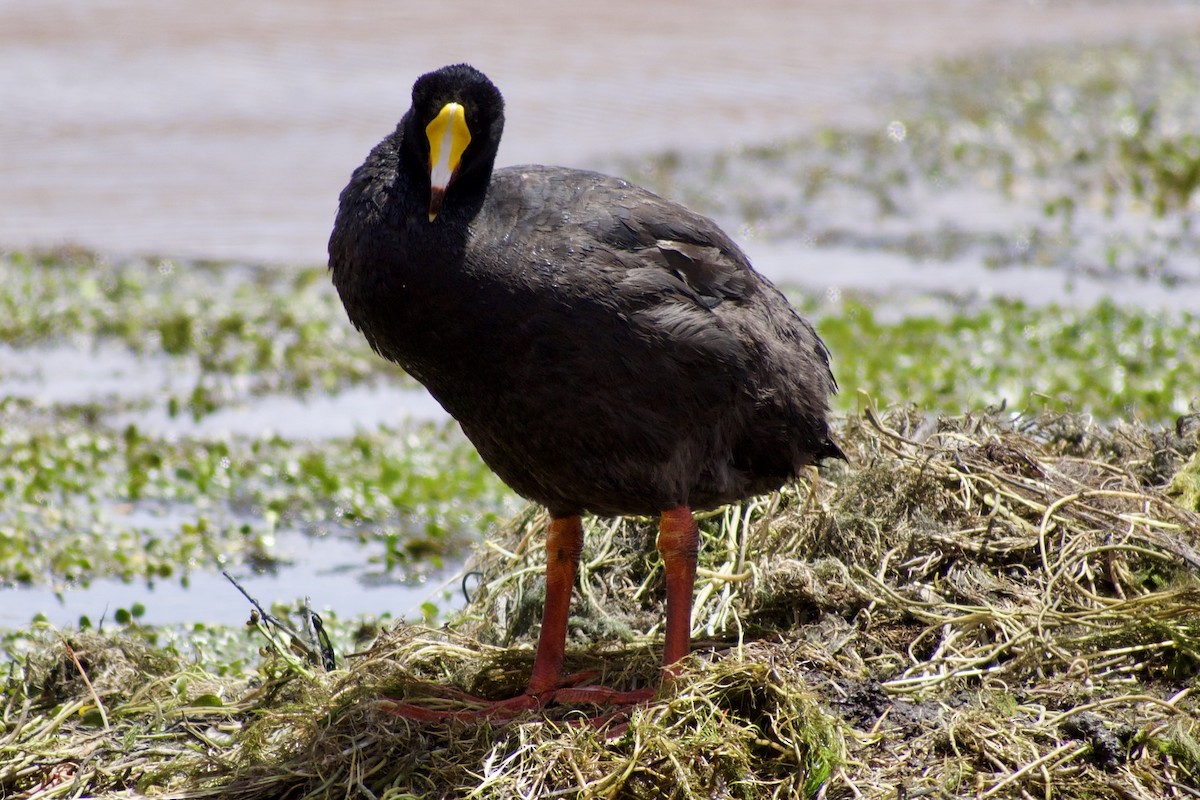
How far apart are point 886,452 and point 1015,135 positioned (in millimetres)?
8063

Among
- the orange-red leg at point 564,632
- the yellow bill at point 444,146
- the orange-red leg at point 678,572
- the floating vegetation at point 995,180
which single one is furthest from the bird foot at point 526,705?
the floating vegetation at point 995,180

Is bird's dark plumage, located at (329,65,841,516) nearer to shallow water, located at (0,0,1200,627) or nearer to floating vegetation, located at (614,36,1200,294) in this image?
shallow water, located at (0,0,1200,627)

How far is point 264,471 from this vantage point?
7.30 meters

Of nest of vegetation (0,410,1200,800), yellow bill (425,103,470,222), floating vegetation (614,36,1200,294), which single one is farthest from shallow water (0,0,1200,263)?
yellow bill (425,103,470,222)

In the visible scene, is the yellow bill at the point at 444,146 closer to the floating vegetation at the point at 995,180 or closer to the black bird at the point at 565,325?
the black bird at the point at 565,325

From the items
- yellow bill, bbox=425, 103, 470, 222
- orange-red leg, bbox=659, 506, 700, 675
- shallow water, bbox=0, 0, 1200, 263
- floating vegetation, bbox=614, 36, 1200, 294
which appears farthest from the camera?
shallow water, bbox=0, 0, 1200, 263

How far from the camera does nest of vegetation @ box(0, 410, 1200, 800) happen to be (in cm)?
410

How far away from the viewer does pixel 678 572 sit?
4.60m

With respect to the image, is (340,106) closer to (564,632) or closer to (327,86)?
(327,86)

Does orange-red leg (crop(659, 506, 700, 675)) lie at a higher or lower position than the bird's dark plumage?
lower

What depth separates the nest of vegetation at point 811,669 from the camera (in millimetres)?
4102

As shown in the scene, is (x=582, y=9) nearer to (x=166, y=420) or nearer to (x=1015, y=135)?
(x=1015, y=135)

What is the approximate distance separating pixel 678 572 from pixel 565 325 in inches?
38.4

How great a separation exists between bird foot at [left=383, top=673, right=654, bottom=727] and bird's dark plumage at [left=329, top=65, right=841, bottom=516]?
1.91ft
